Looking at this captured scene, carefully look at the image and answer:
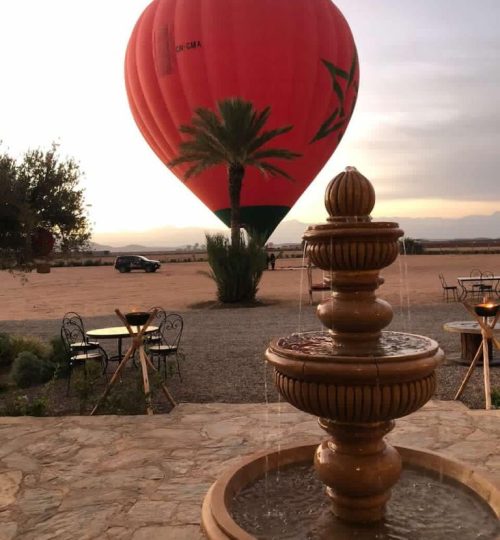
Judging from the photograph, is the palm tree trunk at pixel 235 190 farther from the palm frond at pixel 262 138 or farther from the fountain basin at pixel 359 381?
the fountain basin at pixel 359 381

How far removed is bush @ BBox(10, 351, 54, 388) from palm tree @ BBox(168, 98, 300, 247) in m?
14.5

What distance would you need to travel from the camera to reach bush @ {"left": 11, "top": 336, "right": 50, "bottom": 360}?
1131cm

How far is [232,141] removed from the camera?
25297 millimetres

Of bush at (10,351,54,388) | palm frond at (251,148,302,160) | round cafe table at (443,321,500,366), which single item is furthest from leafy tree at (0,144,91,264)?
palm frond at (251,148,302,160)

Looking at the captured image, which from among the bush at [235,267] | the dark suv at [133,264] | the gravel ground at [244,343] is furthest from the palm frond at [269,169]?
the dark suv at [133,264]

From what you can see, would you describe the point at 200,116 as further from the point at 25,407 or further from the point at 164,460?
the point at 164,460

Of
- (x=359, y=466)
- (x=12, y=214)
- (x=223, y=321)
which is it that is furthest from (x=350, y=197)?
(x=223, y=321)

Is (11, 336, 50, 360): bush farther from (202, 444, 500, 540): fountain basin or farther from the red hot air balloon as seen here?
the red hot air balloon

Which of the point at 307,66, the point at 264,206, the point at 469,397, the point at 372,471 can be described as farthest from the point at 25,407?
the point at 264,206

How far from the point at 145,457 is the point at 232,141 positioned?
21.1m

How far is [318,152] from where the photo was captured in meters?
29.7

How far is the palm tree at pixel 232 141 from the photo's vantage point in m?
24.9

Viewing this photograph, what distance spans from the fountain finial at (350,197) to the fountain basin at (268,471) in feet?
6.62

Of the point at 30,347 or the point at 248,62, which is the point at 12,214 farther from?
the point at 248,62
